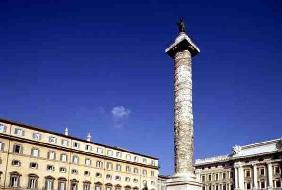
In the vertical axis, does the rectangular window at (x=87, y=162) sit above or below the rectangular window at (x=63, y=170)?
above

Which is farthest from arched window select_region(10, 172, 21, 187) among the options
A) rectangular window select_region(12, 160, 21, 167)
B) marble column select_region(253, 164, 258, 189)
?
marble column select_region(253, 164, 258, 189)

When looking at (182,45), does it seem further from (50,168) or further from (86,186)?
(86,186)

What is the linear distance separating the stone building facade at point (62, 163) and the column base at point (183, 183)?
20.7 metres

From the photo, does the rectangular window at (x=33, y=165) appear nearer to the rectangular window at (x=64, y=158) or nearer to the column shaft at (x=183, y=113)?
the rectangular window at (x=64, y=158)

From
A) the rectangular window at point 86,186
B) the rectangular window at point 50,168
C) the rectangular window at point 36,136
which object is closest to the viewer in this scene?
the rectangular window at point 36,136

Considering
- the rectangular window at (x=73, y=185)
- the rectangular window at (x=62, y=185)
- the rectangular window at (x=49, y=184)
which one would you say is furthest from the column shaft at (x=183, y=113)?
the rectangular window at (x=73, y=185)

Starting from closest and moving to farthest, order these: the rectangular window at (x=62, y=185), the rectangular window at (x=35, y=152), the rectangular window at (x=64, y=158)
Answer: the rectangular window at (x=35, y=152), the rectangular window at (x=62, y=185), the rectangular window at (x=64, y=158)

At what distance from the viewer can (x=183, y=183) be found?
79.5 ft

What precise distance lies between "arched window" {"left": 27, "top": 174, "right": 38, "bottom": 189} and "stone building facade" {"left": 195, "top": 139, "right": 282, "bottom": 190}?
35.6m

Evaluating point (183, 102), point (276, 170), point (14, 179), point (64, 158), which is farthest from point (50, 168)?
point (276, 170)

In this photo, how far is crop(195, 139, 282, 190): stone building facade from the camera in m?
55.2

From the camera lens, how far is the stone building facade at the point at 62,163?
125 ft

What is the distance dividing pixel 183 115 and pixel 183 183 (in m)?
5.36

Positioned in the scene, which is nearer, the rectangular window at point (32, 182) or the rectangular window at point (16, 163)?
the rectangular window at point (16, 163)
